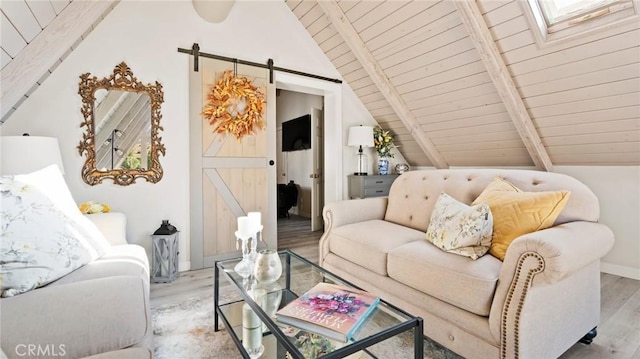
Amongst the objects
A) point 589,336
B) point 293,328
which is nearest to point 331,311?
point 293,328

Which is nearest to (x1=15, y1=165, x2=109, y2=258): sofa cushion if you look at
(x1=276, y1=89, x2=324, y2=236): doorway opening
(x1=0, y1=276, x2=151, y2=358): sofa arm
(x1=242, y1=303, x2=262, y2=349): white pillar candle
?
(x1=0, y1=276, x2=151, y2=358): sofa arm

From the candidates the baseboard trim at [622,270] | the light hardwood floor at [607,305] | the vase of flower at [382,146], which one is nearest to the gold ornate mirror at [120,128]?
the light hardwood floor at [607,305]

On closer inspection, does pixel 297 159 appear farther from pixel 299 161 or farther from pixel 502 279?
pixel 502 279

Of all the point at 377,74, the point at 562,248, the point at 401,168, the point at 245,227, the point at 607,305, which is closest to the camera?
the point at 562,248

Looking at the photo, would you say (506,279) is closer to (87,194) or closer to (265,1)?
(87,194)

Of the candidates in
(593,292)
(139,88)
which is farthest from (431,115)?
(139,88)

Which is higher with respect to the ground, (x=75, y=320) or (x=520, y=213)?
(x=520, y=213)

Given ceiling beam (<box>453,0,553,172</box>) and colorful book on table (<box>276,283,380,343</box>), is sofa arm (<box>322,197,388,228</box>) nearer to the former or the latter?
colorful book on table (<box>276,283,380,343</box>)

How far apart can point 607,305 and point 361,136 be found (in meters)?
2.67

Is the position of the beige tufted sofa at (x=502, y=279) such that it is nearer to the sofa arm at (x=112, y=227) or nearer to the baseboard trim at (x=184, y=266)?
the sofa arm at (x=112, y=227)

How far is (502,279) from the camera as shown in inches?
51.8

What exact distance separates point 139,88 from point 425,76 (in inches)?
106

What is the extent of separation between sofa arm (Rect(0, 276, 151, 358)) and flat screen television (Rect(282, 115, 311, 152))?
4543 millimetres

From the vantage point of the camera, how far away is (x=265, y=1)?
3326 mm
